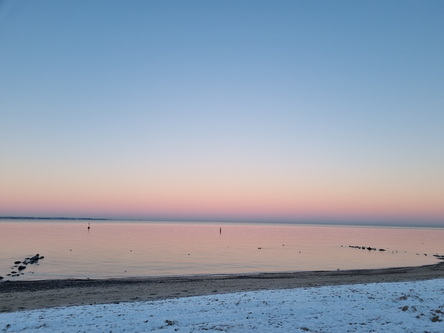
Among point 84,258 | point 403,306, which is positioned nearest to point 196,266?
point 84,258

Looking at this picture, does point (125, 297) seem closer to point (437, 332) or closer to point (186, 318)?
point (186, 318)

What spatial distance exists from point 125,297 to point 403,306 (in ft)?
49.5

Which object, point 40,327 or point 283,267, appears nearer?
point 40,327

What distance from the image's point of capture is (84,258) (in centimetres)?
4644

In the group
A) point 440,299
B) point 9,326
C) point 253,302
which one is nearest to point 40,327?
point 9,326

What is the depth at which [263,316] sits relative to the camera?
39.4ft

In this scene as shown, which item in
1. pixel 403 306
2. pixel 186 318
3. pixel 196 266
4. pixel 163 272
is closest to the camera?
pixel 186 318

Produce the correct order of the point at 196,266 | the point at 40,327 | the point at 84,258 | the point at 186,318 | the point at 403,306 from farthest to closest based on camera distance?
1. the point at 84,258
2. the point at 196,266
3. the point at 403,306
4. the point at 186,318
5. the point at 40,327

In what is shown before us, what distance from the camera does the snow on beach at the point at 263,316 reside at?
1084 centimetres

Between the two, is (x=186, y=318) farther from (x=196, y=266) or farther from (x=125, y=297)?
(x=196, y=266)

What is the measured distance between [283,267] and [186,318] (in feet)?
105

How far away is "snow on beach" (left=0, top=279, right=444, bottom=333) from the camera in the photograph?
10.8 m

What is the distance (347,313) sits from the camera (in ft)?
40.0

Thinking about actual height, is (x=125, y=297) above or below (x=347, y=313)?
below
